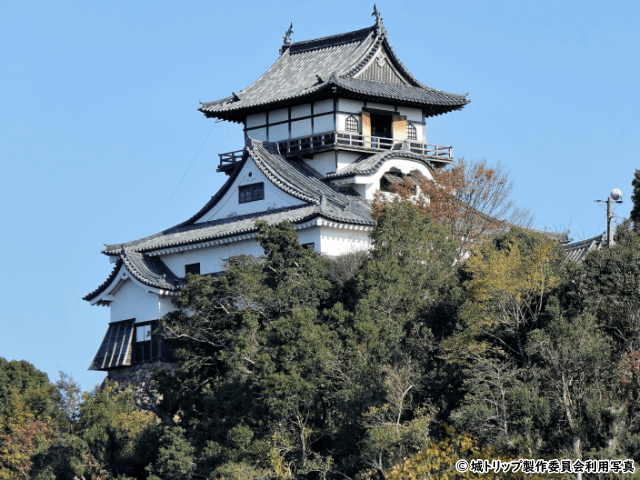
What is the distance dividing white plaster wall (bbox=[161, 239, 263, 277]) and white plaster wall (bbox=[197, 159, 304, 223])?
1935 mm

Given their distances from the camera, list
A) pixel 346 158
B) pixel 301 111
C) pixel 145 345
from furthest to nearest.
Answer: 1. pixel 301 111
2. pixel 346 158
3. pixel 145 345

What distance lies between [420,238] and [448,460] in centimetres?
760

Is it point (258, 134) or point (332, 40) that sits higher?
point (332, 40)

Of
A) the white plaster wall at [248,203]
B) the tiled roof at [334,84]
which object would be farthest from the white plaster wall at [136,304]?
the tiled roof at [334,84]

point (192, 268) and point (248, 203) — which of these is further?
point (248, 203)

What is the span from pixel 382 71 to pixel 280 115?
4.31m

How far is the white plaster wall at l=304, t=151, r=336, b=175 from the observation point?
45.6 metres

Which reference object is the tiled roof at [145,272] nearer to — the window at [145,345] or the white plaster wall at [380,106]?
the window at [145,345]

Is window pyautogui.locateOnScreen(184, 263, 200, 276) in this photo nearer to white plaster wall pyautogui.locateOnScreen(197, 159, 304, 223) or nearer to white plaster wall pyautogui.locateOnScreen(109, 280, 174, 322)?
white plaster wall pyautogui.locateOnScreen(109, 280, 174, 322)

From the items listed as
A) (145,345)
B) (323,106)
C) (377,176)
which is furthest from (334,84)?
(145,345)

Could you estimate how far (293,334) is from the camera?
30.1m

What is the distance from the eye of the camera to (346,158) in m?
45.8

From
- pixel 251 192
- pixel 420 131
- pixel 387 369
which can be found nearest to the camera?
pixel 387 369

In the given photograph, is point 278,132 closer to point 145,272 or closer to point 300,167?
point 300,167
